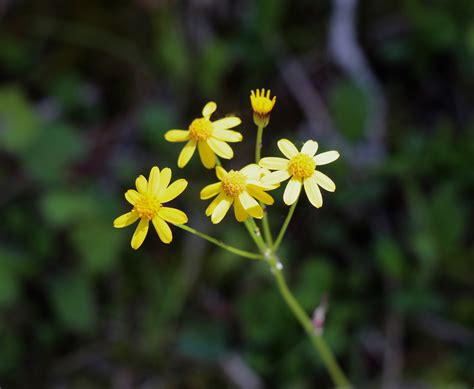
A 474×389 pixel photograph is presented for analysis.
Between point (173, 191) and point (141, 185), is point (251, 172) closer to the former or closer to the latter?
point (173, 191)

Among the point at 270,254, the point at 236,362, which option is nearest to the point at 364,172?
the point at 236,362

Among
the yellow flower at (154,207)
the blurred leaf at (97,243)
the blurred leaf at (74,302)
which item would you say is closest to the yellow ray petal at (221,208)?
the yellow flower at (154,207)

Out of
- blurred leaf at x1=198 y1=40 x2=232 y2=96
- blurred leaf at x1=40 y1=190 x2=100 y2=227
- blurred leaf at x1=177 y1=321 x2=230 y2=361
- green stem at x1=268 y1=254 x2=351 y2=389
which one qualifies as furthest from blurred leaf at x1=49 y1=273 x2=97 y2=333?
green stem at x1=268 y1=254 x2=351 y2=389

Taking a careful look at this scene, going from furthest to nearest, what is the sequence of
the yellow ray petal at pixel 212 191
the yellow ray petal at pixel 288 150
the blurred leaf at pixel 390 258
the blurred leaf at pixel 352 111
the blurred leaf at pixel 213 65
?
the blurred leaf at pixel 213 65 < the blurred leaf at pixel 352 111 < the blurred leaf at pixel 390 258 < the yellow ray petal at pixel 288 150 < the yellow ray petal at pixel 212 191

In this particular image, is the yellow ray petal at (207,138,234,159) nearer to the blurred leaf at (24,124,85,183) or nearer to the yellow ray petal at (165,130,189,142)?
the yellow ray petal at (165,130,189,142)

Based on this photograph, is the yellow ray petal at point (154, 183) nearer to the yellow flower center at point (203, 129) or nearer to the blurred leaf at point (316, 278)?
the yellow flower center at point (203, 129)


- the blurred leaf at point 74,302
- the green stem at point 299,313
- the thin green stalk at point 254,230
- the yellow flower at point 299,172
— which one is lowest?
the green stem at point 299,313
